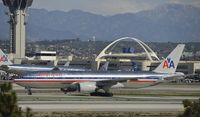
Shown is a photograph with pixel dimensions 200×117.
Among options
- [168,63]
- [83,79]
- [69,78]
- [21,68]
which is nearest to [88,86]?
A: [83,79]

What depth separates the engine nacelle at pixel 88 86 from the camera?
233 feet

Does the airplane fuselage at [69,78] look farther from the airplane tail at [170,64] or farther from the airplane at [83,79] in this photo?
the airplane tail at [170,64]

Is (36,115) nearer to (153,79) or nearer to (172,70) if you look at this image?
(153,79)

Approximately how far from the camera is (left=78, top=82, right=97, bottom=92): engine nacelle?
71000mm

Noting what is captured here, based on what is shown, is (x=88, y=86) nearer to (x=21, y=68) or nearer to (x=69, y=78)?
(x=69, y=78)

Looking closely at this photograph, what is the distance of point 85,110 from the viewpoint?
1836 inches

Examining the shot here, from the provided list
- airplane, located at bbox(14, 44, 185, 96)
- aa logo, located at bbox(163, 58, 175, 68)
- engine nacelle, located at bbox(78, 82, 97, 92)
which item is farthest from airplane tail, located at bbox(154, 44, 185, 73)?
engine nacelle, located at bbox(78, 82, 97, 92)

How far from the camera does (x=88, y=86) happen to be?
234 ft

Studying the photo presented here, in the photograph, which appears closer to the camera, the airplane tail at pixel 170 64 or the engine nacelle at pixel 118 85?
the engine nacelle at pixel 118 85

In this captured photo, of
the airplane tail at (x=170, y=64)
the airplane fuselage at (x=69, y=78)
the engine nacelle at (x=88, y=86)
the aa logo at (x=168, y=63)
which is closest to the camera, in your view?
the airplane fuselage at (x=69, y=78)

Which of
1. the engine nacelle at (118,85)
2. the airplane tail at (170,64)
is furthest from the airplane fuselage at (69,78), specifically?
the airplane tail at (170,64)

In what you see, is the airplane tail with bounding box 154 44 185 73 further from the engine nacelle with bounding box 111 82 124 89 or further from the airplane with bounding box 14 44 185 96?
the engine nacelle with bounding box 111 82 124 89

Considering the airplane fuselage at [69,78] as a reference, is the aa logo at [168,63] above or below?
above

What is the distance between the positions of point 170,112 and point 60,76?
27.5 meters
